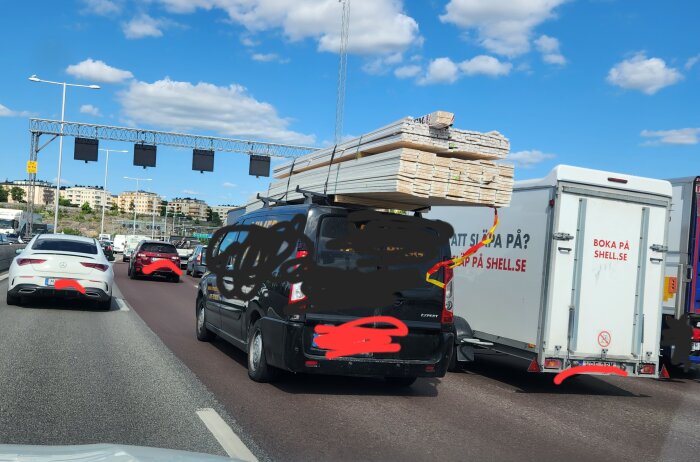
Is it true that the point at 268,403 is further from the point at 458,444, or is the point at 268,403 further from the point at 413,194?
the point at 413,194

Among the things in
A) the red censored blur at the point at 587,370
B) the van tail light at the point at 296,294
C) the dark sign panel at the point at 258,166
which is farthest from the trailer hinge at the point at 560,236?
the dark sign panel at the point at 258,166

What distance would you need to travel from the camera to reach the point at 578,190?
8555 millimetres

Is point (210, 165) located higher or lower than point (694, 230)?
higher

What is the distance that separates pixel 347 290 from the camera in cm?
739

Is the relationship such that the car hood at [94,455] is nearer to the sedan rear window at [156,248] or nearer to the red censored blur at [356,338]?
the red censored blur at [356,338]

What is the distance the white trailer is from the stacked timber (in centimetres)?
116

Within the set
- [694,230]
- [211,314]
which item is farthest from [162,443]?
[694,230]

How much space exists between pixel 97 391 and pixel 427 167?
13.5 ft

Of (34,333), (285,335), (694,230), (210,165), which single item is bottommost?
(34,333)

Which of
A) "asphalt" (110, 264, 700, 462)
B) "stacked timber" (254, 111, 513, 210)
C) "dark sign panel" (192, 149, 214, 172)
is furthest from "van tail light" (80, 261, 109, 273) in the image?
"dark sign panel" (192, 149, 214, 172)

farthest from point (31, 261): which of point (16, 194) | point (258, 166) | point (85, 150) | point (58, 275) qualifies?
point (16, 194)

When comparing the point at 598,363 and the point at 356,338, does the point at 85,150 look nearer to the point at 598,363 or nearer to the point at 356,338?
the point at 356,338

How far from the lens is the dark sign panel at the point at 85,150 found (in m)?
38.5

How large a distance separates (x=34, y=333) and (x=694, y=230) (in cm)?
1017
